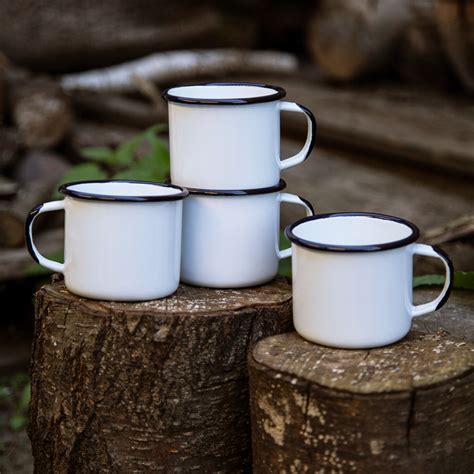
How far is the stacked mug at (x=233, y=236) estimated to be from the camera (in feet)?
5.95

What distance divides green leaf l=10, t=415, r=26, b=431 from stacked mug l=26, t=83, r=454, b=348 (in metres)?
1.36

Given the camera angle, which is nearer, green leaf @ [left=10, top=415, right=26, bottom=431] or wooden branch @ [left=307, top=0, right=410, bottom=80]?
green leaf @ [left=10, top=415, right=26, bottom=431]

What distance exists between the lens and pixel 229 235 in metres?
2.06

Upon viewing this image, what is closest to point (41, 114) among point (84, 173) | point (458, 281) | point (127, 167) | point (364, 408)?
point (127, 167)

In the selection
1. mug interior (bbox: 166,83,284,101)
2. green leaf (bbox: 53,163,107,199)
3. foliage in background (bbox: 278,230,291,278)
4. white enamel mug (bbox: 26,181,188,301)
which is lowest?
foliage in background (bbox: 278,230,291,278)

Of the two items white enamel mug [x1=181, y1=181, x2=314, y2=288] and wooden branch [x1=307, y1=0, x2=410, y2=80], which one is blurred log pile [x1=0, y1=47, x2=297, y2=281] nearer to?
wooden branch [x1=307, y1=0, x2=410, y2=80]

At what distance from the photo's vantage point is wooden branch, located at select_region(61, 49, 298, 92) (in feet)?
15.8

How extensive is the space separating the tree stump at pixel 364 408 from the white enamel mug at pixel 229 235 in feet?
0.88

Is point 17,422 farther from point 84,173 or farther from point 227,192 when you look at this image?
point 227,192

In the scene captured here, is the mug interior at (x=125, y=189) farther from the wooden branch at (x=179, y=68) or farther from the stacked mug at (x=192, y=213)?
the wooden branch at (x=179, y=68)

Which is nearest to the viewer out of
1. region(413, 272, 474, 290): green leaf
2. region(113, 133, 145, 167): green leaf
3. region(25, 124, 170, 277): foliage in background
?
region(413, 272, 474, 290): green leaf

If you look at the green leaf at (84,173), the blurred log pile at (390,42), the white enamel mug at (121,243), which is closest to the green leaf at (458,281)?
the white enamel mug at (121,243)

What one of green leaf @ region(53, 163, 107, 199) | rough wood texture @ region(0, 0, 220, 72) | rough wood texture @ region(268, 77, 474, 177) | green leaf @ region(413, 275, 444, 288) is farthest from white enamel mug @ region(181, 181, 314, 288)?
rough wood texture @ region(0, 0, 220, 72)

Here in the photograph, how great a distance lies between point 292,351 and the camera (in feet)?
6.06
